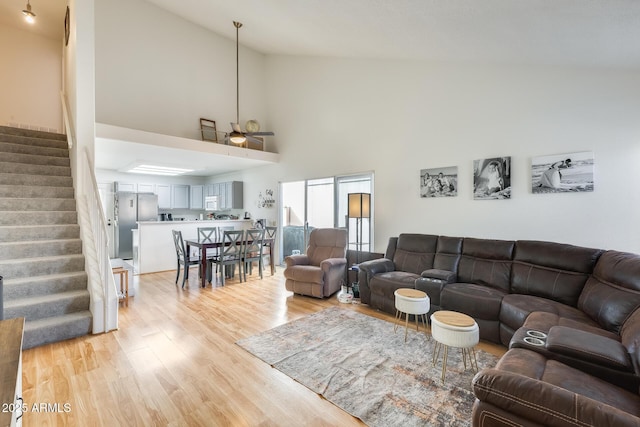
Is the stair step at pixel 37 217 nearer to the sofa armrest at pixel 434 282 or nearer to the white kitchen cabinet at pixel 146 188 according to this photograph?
the sofa armrest at pixel 434 282

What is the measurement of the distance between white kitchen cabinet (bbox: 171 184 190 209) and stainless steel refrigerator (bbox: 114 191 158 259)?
1.02 meters

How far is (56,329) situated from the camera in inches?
113

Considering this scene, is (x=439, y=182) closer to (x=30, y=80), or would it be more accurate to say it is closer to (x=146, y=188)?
(x=146, y=188)

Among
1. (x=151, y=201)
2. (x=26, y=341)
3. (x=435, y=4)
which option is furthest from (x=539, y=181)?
(x=151, y=201)

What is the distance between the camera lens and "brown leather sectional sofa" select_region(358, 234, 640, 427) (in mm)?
1301

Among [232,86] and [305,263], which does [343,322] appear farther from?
[232,86]

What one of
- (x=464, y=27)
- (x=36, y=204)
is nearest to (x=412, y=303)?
(x=464, y=27)

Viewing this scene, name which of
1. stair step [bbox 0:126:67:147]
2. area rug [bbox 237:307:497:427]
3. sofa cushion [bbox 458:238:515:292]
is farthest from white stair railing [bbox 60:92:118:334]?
sofa cushion [bbox 458:238:515:292]

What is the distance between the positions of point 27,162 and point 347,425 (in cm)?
571

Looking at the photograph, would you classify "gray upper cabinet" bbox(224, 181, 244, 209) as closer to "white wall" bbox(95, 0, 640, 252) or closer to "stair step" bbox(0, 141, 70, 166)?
"white wall" bbox(95, 0, 640, 252)

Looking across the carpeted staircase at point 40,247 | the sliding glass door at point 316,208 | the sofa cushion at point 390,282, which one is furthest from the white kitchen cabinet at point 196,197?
the sofa cushion at point 390,282

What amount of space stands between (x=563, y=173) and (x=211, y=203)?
319 inches

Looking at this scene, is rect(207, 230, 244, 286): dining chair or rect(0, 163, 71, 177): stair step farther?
rect(207, 230, 244, 286): dining chair

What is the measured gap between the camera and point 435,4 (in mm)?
2633
